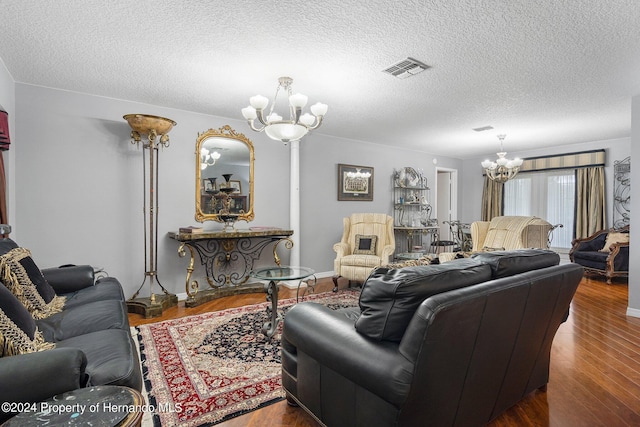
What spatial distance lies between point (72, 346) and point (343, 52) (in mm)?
2632

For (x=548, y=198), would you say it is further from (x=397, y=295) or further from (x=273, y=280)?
(x=397, y=295)

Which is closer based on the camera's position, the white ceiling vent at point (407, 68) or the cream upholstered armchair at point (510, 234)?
the white ceiling vent at point (407, 68)

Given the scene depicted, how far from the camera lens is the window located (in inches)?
255

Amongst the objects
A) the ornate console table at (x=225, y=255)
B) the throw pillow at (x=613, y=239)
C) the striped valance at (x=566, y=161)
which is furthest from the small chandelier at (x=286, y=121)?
the striped valance at (x=566, y=161)

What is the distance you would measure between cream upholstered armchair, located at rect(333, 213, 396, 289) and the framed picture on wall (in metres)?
0.77

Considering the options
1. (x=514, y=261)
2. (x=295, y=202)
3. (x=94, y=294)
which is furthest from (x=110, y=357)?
(x=295, y=202)

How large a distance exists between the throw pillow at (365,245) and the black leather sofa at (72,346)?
10.8ft

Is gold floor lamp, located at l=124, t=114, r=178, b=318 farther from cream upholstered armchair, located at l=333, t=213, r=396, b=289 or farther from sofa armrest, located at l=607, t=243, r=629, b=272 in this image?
sofa armrest, located at l=607, t=243, r=629, b=272

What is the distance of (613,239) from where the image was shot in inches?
217

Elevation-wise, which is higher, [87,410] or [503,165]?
[503,165]

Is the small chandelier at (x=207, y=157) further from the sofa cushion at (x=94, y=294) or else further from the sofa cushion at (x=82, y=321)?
the sofa cushion at (x=82, y=321)

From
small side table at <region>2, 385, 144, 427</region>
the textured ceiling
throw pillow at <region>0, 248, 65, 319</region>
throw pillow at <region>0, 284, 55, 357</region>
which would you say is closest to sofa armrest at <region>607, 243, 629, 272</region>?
the textured ceiling

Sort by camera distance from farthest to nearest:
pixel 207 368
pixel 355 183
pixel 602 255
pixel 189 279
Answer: pixel 355 183 < pixel 602 255 < pixel 189 279 < pixel 207 368

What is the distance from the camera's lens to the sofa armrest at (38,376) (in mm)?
1129
